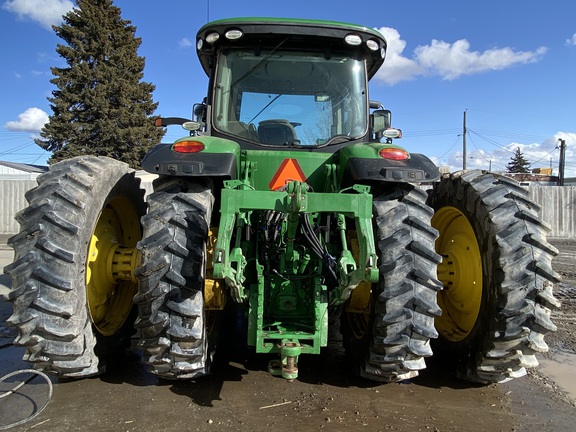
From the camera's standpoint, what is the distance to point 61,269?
2.93 m

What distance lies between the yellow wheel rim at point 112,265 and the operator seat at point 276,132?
130cm

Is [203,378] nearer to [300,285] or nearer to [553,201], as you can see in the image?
[300,285]

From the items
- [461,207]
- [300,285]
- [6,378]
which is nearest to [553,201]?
[461,207]

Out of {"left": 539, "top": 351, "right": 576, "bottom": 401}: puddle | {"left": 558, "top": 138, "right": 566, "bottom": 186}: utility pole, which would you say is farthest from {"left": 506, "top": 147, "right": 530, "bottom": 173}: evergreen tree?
{"left": 539, "top": 351, "right": 576, "bottom": 401}: puddle

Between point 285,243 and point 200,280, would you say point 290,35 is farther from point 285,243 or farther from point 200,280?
point 200,280

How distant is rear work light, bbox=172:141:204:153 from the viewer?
3.23 m

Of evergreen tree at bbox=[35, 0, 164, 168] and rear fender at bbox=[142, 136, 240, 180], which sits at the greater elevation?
evergreen tree at bbox=[35, 0, 164, 168]

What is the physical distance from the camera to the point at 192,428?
9.09 feet

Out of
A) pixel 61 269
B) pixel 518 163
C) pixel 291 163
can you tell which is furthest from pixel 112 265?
pixel 518 163

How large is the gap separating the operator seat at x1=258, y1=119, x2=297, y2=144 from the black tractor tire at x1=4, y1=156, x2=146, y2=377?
1.28 m

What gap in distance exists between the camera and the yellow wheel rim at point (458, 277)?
12.1ft

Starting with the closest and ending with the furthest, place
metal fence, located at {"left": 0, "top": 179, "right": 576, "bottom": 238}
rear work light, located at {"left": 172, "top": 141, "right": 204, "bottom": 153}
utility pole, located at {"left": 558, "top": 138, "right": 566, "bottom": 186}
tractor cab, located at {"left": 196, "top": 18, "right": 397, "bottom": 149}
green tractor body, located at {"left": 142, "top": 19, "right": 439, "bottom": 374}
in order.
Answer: green tractor body, located at {"left": 142, "top": 19, "right": 439, "bottom": 374}
rear work light, located at {"left": 172, "top": 141, "right": 204, "bottom": 153}
tractor cab, located at {"left": 196, "top": 18, "right": 397, "bottom": 149}
metal fence, located at {"left": 0, "top": 179, "right": 576, "bottom": 238}
utility pole, located at {"left": 558, "top": 138, "right": 566, "bottom": 186}

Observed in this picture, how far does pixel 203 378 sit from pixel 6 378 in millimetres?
1464

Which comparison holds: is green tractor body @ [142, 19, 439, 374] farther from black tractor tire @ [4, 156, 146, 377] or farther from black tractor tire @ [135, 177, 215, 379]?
black tractor tire @ [4, 156, 146, 377]
